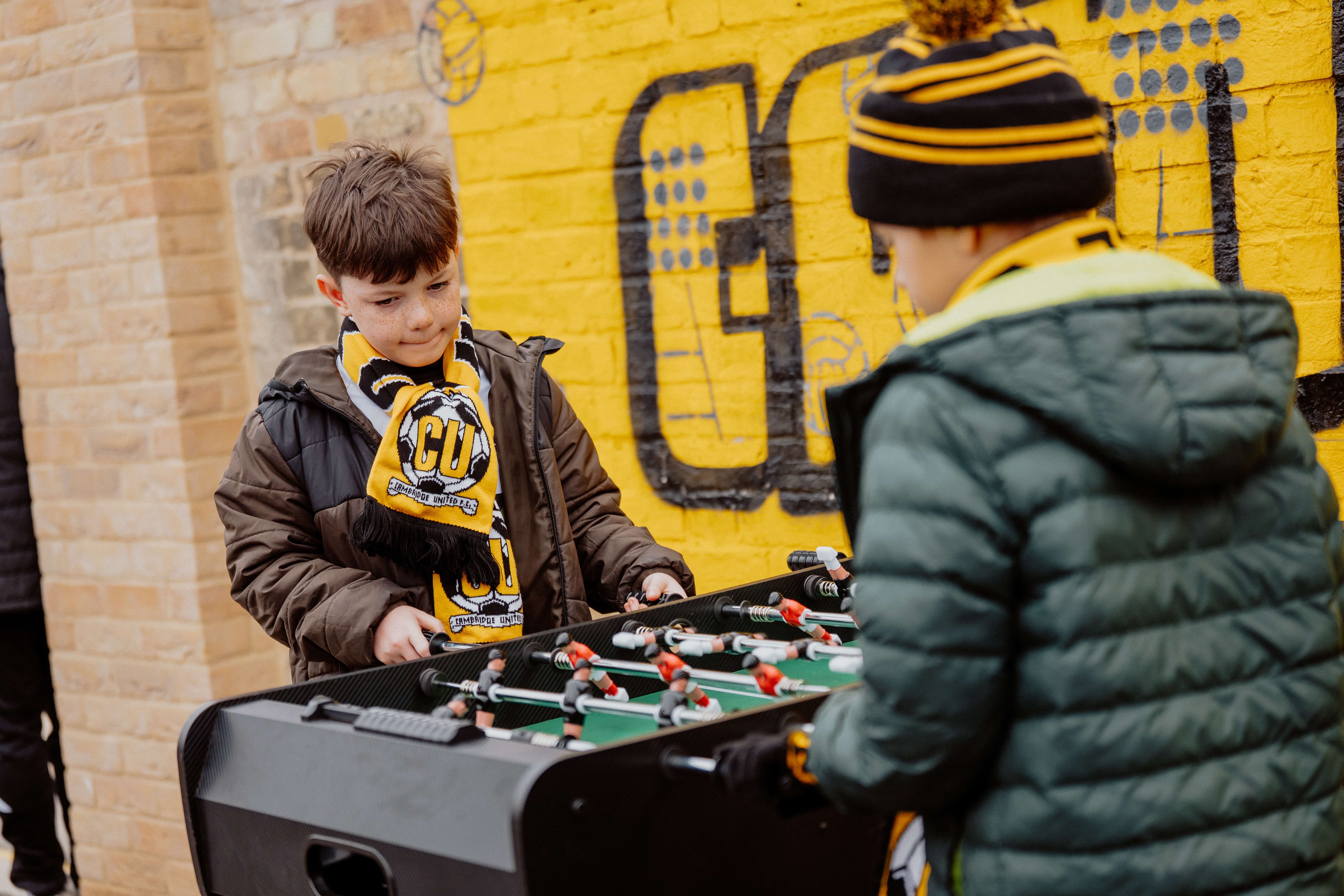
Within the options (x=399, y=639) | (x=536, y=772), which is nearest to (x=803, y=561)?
(x=399, y=639)

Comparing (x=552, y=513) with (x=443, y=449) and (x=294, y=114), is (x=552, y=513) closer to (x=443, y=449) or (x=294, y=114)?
(x=443, y=449)

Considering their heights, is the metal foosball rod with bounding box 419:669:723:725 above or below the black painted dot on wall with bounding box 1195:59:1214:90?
below

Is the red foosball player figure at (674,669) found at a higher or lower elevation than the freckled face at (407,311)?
lower

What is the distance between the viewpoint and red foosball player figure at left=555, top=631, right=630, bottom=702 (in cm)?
206

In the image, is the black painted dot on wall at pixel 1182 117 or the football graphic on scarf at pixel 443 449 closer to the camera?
the football graphic on scarf at pixel 443 449

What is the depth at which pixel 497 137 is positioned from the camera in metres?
3.71

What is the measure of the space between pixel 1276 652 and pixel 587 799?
29.6 inches

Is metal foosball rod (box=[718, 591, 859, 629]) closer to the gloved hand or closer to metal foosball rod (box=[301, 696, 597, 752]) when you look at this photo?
metal foosball rod (box=[301, 696, 597, 752])

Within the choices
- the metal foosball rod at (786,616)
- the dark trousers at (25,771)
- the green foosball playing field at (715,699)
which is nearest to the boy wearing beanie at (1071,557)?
the green foosball playing field at (715,699)

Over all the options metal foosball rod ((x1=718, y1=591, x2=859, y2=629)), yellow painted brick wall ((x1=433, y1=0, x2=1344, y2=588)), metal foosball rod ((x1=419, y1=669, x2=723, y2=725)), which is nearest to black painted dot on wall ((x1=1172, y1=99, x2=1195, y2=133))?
yellow painted brick wall ((x1=433, y1=0, x2=1344, y2=588))

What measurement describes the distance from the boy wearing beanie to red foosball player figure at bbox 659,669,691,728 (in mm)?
393

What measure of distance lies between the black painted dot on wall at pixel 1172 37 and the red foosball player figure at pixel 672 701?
5.63ft

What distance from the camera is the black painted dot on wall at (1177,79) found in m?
2.73

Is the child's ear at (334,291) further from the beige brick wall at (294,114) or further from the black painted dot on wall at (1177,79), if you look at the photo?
the black painted dot on wall at (1177,79)
